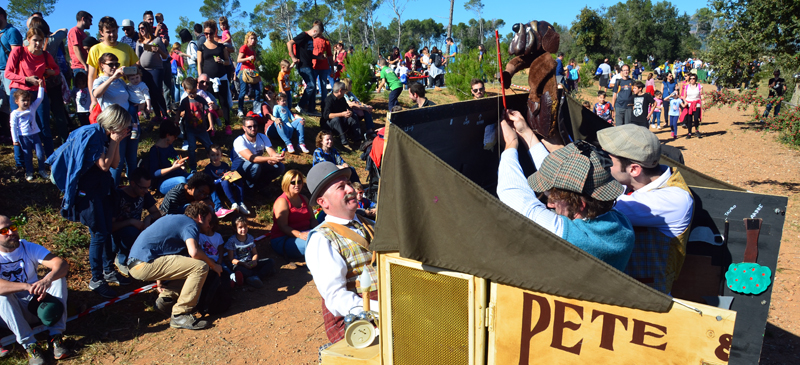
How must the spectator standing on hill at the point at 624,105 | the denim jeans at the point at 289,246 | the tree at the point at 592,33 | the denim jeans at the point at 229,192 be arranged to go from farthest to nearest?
the tree at the point at 592,33 → the spectator standing on hill at the point at 624,105 → the denim jeans at the point at 229,192 → the denim jeans at the point at 289,246

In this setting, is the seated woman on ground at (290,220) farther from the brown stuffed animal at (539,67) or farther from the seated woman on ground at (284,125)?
the brown stuffed animal at (539,67)

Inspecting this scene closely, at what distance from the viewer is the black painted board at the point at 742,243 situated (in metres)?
2.61

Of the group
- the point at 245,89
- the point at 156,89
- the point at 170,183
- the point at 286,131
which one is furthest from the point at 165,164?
the point at 245,89

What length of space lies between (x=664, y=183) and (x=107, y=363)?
4.50 meters

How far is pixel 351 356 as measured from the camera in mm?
2371

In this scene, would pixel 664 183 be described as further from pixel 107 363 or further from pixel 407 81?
pixel 407 81

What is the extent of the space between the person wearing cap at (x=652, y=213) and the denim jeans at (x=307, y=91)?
909 cm

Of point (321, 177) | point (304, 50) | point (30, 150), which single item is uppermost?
point (304, 50)

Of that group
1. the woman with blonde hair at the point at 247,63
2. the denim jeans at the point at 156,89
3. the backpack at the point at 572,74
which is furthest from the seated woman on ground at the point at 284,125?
the backpack at the point at 572,74

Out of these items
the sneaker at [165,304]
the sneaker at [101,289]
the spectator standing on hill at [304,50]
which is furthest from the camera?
the spectator standing on hill at [304,50]

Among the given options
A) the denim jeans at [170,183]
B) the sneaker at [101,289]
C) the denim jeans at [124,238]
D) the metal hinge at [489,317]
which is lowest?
the sneaker at [101,289]

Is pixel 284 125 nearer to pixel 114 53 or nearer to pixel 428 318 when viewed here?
pixel 114 53

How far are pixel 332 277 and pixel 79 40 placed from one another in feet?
23.6

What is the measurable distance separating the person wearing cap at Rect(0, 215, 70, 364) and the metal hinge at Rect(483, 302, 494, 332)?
13.1ft
